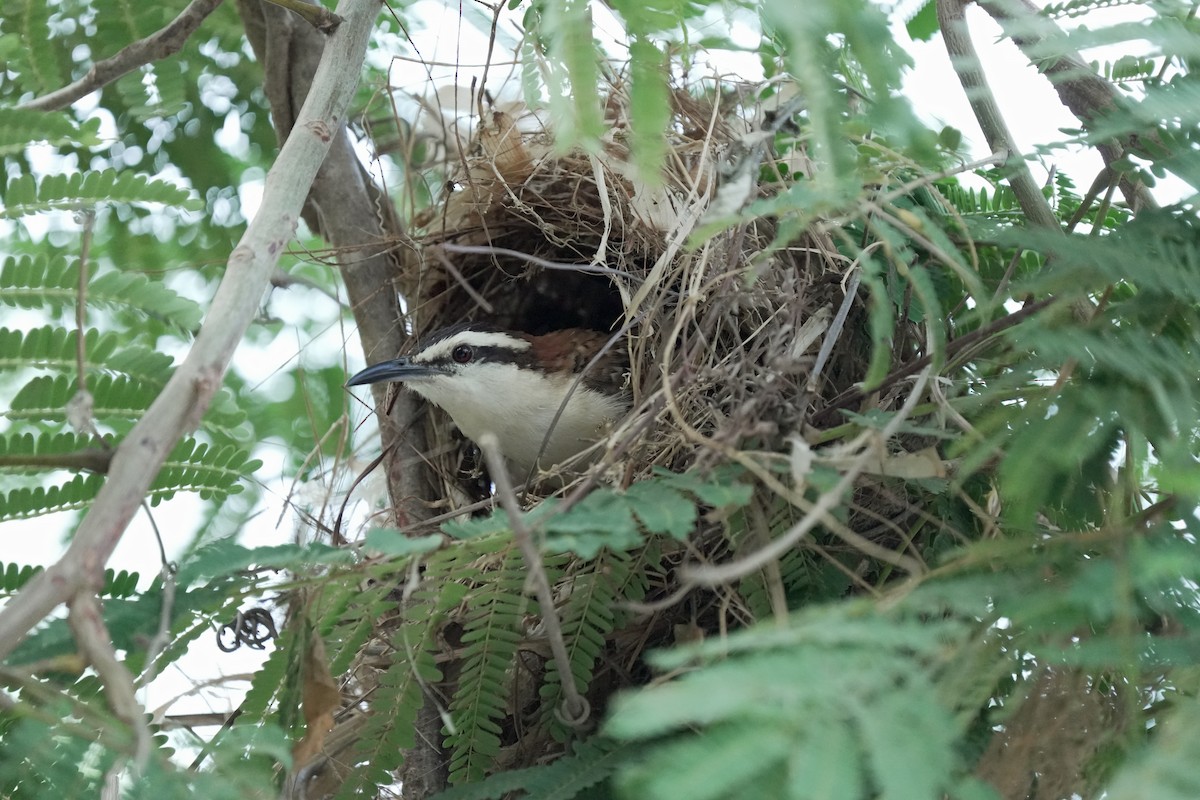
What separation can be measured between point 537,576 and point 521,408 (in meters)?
2.01

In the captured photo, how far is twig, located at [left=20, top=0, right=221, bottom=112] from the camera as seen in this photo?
281 cm

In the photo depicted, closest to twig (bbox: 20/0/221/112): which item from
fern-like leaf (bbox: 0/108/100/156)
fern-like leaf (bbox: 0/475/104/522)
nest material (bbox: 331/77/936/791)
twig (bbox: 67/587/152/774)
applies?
fern-like leaf (bbox: 0/108/100/156)

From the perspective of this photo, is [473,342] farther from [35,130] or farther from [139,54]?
[35,130]

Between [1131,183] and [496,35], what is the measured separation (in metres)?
1.94

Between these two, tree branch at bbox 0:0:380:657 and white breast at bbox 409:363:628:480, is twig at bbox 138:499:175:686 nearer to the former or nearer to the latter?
tree branch at bbox 0:0:380:657

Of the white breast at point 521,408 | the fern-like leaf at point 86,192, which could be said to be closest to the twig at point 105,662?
the fern-like leaf at point 86,192

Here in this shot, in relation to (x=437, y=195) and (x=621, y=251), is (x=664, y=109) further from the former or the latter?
(x=437, y=195)

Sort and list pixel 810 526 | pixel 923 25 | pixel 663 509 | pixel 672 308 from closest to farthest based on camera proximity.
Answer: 1. pixel 810 526
2. pixel 663 509
3. pixel 923 25
4. pixel 672 308

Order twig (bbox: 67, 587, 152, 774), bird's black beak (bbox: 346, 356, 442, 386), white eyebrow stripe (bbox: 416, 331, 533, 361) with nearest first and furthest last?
twig (bbox: 67, 587, 152, 774), bird's black beak (bbox: 346, 356, 442, 386), white eyebrow stripe (bbox: 416, 331, 533, 361)

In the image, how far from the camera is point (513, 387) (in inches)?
149

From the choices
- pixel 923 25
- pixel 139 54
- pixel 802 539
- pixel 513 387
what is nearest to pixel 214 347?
pixel 802 539

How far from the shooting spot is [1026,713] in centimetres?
178

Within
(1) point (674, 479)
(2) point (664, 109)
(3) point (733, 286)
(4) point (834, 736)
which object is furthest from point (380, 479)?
(4) point (834, 736)

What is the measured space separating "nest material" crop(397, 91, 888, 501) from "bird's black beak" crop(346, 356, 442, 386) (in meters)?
0.32
